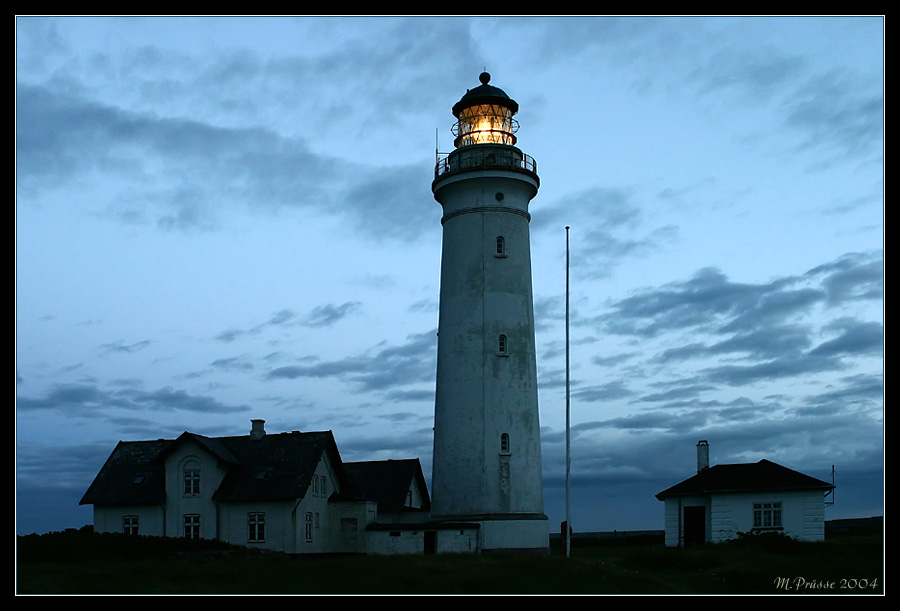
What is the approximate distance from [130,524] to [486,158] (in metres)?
20.4

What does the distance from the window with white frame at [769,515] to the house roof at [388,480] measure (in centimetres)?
1475

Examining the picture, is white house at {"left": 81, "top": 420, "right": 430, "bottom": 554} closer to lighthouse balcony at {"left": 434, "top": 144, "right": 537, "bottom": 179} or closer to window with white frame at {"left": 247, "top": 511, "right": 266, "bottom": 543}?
window with white frame at {"left": 247, "top": 511, "right": 266, "bottom": 543}

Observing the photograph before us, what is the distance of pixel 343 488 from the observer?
→ 4078 cm

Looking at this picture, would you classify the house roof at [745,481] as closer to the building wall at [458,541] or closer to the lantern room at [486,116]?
the building wall at [458,541]

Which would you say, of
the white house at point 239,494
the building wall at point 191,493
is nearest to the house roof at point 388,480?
the white house at point 239,494

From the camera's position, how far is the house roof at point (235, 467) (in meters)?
37.1

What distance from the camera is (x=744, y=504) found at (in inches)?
1463

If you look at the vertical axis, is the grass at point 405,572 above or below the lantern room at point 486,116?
below

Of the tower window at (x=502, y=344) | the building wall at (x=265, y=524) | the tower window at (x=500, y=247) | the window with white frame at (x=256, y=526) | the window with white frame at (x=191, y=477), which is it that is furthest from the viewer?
the window with white frame at (x=191, y=477)

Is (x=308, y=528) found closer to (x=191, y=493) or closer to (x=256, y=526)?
(x=256, y=526)

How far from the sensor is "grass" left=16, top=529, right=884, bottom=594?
69.6 ft
